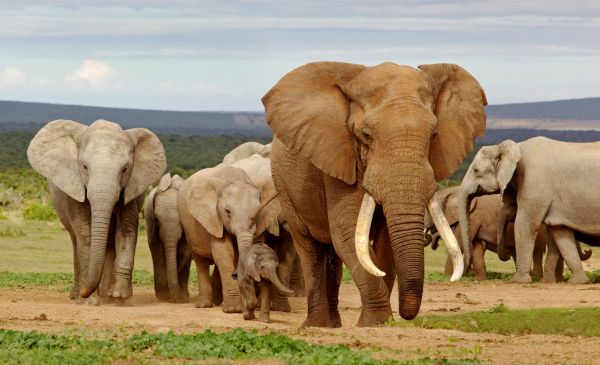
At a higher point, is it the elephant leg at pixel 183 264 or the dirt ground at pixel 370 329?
the elephant leg at pixel 183 264

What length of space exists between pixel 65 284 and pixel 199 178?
375 cm

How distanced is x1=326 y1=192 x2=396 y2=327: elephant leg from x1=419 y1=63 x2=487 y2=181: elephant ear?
701mm

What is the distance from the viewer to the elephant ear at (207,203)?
16062 mm

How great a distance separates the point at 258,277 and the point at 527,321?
2854 millimetres

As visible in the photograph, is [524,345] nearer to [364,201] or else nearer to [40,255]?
[364,201]

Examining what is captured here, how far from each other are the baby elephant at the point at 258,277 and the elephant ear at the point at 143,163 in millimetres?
2414

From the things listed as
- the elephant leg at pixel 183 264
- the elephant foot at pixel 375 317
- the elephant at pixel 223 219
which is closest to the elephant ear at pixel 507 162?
the elephant at pixel 223 219

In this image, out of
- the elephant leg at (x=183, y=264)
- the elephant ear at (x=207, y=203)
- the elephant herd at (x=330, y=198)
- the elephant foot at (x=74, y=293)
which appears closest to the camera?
the elephant herd at (x=330, y=198)

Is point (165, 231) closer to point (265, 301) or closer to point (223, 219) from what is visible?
point (223, 219)

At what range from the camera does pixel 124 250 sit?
16.5m

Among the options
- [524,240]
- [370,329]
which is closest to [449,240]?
[370,329]

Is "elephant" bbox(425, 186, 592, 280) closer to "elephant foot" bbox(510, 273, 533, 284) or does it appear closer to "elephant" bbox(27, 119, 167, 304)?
"elephant foot" bbox(510, 273, 533, 284)

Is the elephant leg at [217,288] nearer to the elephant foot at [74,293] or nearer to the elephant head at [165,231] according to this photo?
the elephant head at [165,231]

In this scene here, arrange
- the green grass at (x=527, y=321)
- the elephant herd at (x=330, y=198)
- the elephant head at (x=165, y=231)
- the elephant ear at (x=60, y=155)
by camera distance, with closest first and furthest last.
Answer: the elephant herd at (x=330, y=198) → the green grass at (x=527, y=321) → the elephant ear at (x=60, y=155) → the elephant head at (x=165, y=231)
